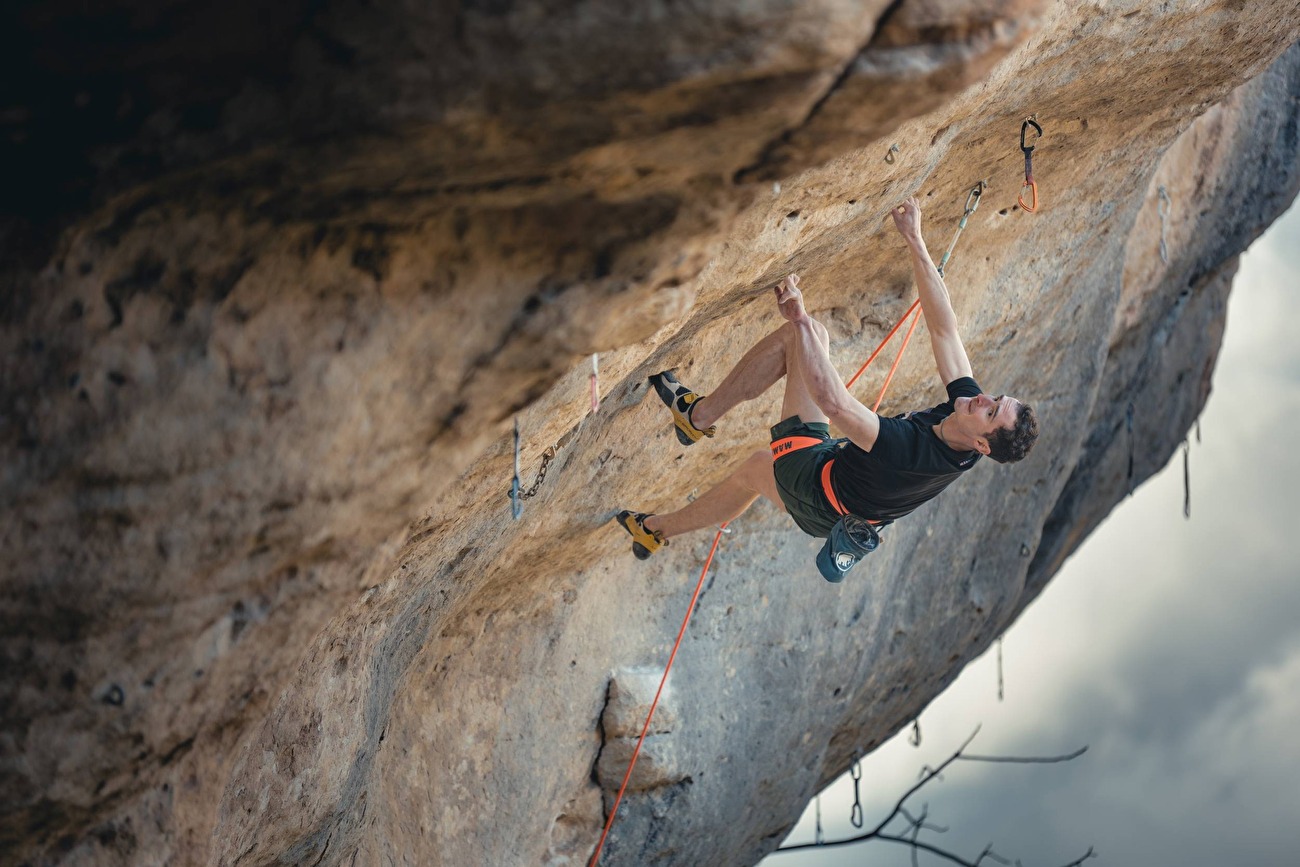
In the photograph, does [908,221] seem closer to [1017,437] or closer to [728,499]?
[1017,437]

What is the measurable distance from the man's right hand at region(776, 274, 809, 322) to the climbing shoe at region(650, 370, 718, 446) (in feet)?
1.48

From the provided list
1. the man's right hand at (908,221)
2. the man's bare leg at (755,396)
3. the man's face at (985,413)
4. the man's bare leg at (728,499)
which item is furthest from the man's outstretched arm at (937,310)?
the man's bare leg at (728,499)

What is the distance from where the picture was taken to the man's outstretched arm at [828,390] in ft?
13.0

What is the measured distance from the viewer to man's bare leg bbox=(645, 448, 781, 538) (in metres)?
4.54

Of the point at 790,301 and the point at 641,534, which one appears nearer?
the point at 790,301

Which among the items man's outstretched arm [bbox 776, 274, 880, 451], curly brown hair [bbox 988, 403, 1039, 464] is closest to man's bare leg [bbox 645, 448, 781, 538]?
man's outstretched arm [bbox 776, 274, 880, 451]

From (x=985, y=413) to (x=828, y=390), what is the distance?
468mm

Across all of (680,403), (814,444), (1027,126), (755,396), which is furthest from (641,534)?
(1027,126)

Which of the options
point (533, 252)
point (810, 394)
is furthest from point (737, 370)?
point (533, 252)

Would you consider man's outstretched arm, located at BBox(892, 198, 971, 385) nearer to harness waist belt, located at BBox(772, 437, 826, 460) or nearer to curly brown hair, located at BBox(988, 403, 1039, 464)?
curly brown hair, located at BBox(988, 403, 1039, 464)

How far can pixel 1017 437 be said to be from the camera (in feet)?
12.4

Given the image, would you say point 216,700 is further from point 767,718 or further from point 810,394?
point 767,718

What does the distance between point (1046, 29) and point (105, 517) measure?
9.74ft

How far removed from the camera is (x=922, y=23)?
2.44 m
